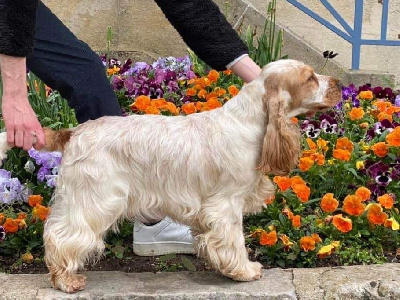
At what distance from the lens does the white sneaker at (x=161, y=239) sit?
371 cm

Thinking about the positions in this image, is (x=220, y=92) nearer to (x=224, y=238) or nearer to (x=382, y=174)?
(x=382, y=174)

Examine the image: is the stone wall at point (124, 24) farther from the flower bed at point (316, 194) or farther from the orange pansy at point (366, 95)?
the orange pansy at point (366, 95)

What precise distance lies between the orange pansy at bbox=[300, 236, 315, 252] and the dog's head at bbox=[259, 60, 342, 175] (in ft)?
1.73

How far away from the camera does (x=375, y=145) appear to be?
4.02m

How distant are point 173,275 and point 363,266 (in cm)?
88

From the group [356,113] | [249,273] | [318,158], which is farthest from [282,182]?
[356,113]

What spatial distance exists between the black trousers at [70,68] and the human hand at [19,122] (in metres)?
0.57

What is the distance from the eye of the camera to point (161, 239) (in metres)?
3.74

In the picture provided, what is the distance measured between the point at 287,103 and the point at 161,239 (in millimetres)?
1080

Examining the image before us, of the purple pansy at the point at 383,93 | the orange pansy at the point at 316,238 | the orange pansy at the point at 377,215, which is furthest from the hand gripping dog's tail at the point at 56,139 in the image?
the purple pansy at the point at 383,93

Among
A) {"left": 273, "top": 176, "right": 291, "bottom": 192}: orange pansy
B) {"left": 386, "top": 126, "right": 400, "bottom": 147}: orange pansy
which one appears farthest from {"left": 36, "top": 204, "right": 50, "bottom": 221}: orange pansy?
{"left": 386, "top": 126, "right": 400, "bottom": 147}: orange pansy

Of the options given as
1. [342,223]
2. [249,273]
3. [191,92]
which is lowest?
[249,273]

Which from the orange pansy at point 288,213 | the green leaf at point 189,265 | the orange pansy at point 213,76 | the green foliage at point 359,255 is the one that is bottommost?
the green leaf at point 189,265

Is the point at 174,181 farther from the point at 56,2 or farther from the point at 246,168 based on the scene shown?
the point at 56,2
